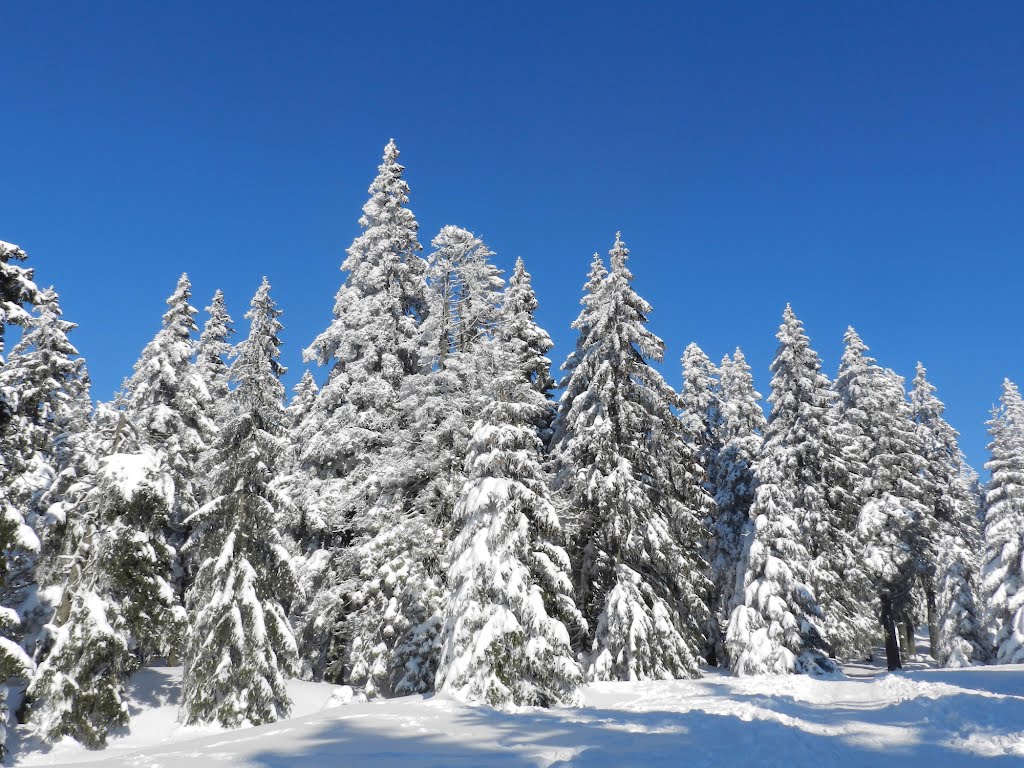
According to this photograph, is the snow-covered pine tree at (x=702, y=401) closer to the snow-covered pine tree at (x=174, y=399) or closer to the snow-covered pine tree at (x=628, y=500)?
the snow-covered pine tree at (x=628, y=500)

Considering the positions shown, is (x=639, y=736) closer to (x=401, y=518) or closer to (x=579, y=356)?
(x=401, y=518)

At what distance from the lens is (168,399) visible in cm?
2442

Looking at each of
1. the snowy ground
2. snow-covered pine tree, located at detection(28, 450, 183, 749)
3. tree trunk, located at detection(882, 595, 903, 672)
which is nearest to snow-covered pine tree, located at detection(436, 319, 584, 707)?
the snowy ground

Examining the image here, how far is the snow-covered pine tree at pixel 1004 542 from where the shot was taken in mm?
32750

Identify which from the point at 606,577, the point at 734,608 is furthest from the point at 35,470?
the point at 734,608

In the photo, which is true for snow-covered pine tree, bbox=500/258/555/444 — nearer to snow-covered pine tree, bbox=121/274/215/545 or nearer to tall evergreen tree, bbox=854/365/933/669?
snow-covered pine tree, bbox=121/274/215/545

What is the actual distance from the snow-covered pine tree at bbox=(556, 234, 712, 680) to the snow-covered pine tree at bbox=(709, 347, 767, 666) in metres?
6.72

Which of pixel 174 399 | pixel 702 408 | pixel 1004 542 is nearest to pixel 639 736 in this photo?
pixel 174 399

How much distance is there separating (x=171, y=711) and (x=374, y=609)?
7.84 m

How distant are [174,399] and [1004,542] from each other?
128 ft

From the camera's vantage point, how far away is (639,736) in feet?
36.1

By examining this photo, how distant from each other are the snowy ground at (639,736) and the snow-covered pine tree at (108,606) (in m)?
1.57

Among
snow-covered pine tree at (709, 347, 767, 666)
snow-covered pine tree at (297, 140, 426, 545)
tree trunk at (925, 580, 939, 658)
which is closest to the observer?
snow-covered pine tree at (297, 140, 426, 545)

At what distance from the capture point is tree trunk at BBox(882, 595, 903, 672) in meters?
33.0
